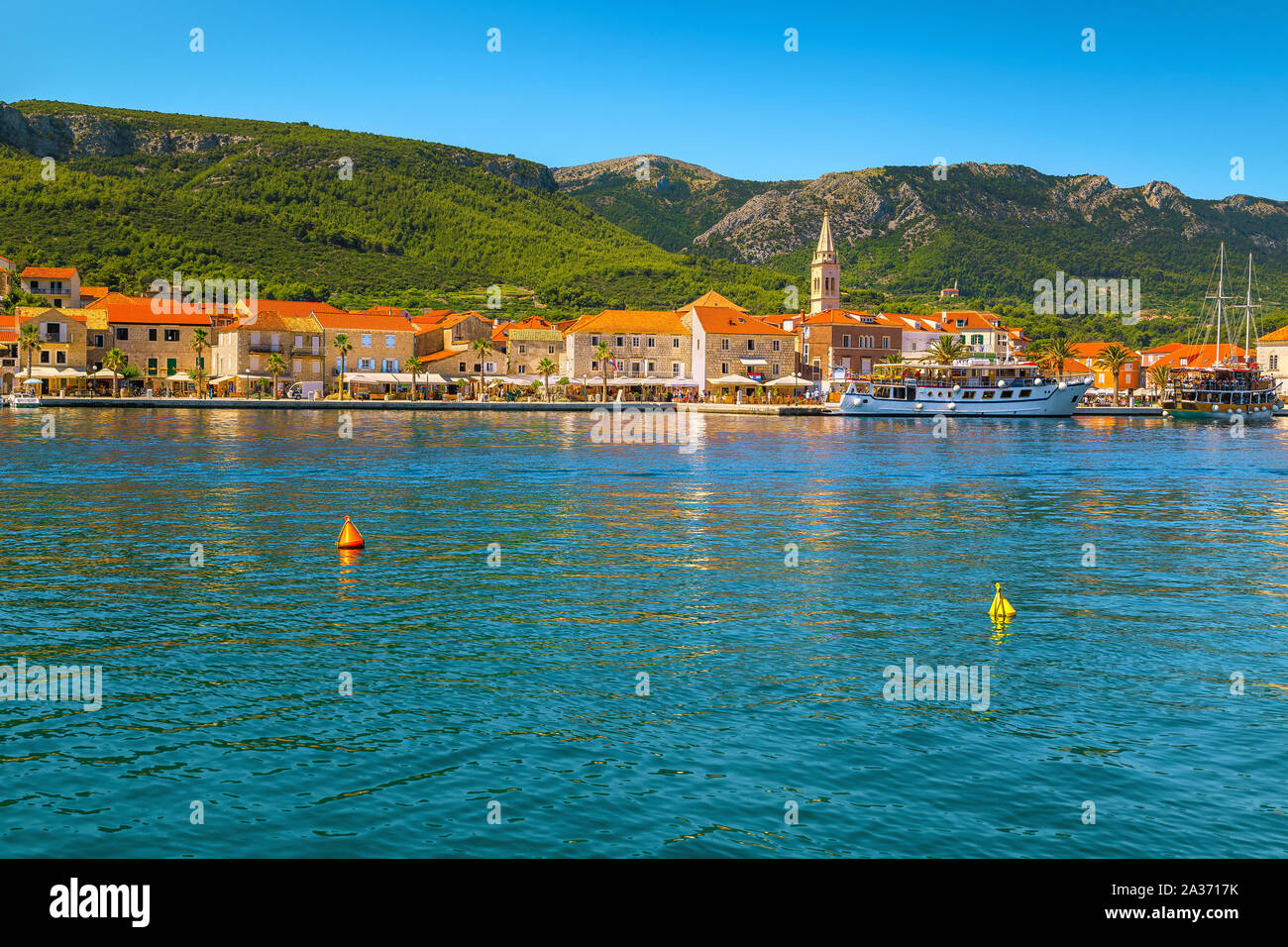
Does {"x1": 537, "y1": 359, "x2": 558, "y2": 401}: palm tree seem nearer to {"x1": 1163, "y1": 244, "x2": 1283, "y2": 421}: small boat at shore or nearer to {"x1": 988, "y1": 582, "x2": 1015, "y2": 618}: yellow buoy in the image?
{"x1": 1163, "y1": 244, "x2": 1283, "y2": 421}: small boat at shore

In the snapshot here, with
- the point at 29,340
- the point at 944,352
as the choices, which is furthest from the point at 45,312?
the point at 944,352

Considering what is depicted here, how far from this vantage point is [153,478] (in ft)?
124

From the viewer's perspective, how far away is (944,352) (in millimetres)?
116188

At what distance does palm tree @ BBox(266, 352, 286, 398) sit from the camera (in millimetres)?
99875

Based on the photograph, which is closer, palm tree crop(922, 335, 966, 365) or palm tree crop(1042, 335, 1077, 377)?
palm tree crop(922, 335, 966, 365)

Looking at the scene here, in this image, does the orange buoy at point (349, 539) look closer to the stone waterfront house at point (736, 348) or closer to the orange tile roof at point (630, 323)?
the stone waterfront house at point (736, 348)

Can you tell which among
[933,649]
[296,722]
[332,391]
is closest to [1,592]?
[296,722]

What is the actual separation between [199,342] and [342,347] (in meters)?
12.4

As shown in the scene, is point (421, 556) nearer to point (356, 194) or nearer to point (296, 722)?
point (296, 722)

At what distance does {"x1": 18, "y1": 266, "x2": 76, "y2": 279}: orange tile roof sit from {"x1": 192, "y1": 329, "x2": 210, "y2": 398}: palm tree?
81.0 ft

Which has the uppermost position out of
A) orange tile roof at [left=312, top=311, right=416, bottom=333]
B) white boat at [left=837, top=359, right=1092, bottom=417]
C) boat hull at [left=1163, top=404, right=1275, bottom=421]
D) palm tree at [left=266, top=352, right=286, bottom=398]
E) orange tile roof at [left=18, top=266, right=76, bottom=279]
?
orange tile roof at [left=18, top=266, right=76, bottom=279]

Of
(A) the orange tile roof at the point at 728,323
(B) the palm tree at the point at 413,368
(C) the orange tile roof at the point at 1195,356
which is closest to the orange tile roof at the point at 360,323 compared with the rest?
(B) the palm tree at the point at 413,368

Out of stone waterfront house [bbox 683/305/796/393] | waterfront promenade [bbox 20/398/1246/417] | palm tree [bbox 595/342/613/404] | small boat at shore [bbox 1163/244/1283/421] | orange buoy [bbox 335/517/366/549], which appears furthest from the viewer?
stone waterfront house [bbox 683/305/796/393]

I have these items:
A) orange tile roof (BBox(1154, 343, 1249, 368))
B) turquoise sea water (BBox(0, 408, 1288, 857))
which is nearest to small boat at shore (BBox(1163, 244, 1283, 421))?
orange tile roof (BBox(1154, 343, 1249, 368))
